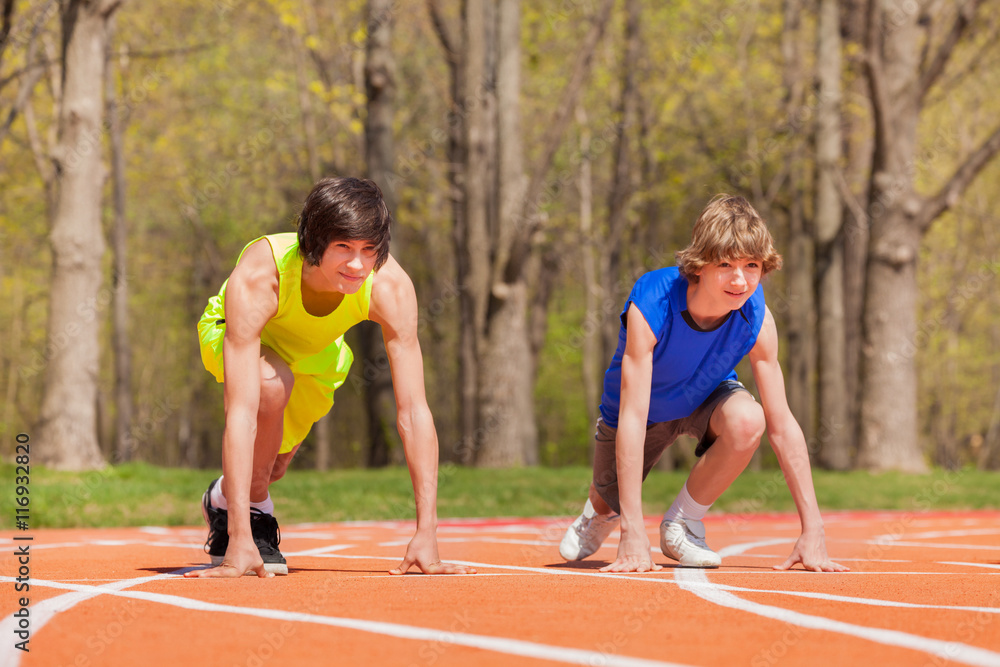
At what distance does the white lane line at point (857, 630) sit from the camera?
260cm

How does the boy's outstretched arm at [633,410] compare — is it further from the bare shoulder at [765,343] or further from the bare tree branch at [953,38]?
the bare tree branch at [953,38]

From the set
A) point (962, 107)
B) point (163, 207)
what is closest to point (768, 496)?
point (962, 107)

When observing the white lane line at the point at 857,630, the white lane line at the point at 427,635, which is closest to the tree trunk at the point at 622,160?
the white lane line at the point at 857,630

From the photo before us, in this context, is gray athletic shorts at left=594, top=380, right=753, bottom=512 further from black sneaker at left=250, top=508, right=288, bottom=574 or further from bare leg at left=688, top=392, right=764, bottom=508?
black sneaker at left=250, top=508, right=288, bottom=574

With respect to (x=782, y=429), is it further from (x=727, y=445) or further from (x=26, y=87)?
(x=26, y=87)

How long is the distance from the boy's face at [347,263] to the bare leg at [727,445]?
6.24ft

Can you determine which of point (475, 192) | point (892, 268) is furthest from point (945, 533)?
point (475, 192)

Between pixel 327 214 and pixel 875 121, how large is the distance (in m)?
12.5

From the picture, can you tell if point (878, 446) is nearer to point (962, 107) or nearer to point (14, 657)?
point (14, 657)

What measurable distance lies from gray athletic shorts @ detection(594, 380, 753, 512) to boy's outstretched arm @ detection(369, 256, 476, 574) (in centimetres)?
112

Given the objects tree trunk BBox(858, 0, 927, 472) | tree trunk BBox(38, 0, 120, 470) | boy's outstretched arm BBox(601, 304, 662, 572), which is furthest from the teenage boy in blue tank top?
tree trunk BBox(858, 0, 927, 472)

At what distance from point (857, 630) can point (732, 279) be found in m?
1.96

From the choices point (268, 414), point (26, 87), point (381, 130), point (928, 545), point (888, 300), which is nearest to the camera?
point (268, 414)

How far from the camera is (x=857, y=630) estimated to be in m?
2.97
